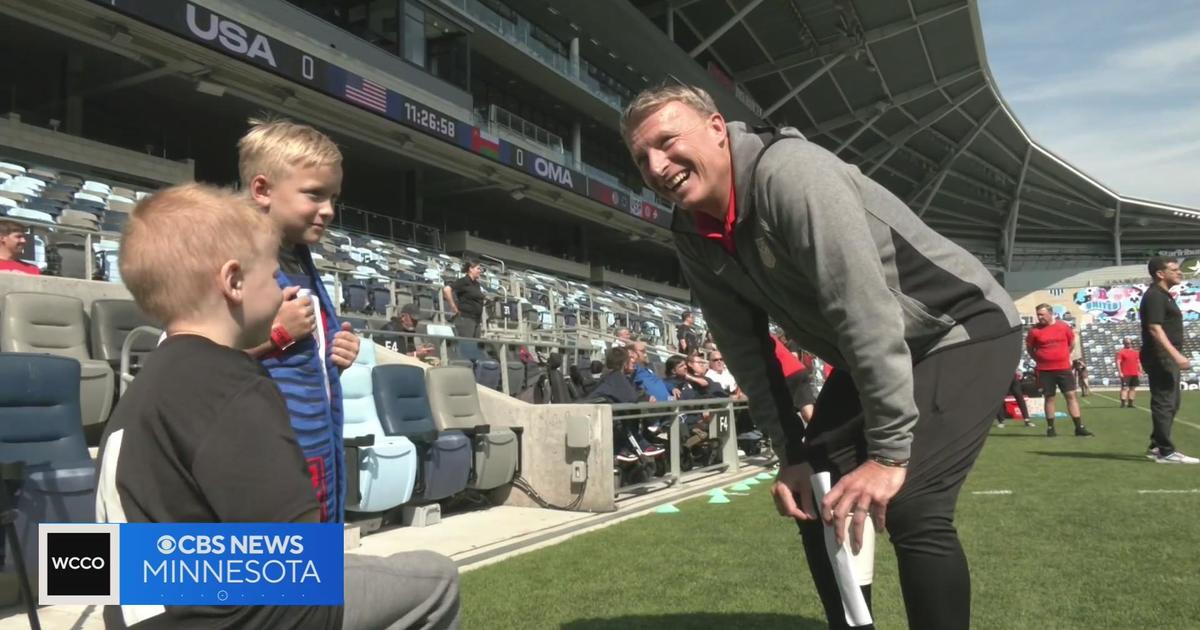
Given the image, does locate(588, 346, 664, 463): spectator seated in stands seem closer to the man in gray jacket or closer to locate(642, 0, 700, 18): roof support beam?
the man in gray jacket

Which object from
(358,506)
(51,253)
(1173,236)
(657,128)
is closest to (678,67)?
(51,253)

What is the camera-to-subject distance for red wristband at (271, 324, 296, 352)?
178cm

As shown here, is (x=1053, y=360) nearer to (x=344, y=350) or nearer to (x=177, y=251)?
(x=344, y=350)

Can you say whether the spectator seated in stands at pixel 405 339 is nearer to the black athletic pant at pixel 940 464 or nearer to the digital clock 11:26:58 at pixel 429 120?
the black athletic pant at pixel 940 464

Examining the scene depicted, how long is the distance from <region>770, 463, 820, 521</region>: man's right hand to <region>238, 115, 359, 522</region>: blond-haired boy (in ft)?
3.73

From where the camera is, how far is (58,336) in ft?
18.5

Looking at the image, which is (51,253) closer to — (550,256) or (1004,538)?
(1004,538)

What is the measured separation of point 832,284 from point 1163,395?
7181 millimetres

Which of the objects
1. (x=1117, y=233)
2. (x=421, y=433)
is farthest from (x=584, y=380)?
(x=1117, y=233)

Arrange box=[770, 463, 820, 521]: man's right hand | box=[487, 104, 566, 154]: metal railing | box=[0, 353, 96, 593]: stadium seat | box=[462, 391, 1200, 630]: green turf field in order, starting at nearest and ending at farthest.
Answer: box=[770, 463, 820, 521]: man's right hand < box=[462, 391, 1200, 630]: green turf field < box=[0, 353, 96, 593]: stadium seat < box=[487, 104, 566, 154]: metal railing

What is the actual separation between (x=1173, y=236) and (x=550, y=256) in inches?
2150

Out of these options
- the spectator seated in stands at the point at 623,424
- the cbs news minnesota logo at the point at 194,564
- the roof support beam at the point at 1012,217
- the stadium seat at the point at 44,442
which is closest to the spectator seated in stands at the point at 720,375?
the spectator seated in stands at the point at 623,424

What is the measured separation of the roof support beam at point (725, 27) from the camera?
35.1 m

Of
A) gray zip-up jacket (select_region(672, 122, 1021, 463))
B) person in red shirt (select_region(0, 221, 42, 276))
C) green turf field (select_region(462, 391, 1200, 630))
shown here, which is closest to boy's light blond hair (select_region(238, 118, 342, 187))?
gray zip-up jacket (select_region(672, 122, 1021, 463))
